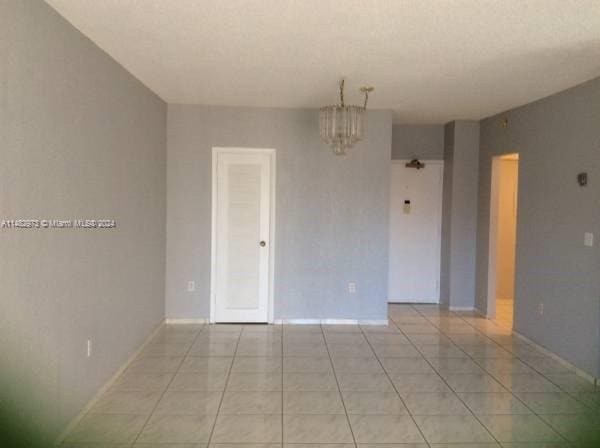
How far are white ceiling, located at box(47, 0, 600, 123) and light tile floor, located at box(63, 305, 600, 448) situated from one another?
2420 millimetres

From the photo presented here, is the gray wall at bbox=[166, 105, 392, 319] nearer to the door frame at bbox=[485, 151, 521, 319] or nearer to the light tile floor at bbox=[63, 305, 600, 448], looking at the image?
the light tile floor at bbox=[63, 305, 600, 448]

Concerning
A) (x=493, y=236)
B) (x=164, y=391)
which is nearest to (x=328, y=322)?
(x=493, y=236)

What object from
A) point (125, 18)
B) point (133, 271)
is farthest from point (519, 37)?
point (133, 271)

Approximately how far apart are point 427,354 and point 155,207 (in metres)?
3.00

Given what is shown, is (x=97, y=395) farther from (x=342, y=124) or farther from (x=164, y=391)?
(x=342, y=124)

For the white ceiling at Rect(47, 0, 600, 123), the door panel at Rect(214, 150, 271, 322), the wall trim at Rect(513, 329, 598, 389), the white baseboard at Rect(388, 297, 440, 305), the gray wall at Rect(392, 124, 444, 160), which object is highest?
the white ceiling at Rect(47, 0, 600, 123)

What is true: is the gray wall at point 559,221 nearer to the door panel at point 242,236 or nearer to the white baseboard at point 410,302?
the white baseboard at point 410,302

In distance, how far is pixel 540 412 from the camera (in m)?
3.23

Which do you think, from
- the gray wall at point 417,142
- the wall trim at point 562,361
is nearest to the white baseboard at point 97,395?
the wall trim at point 562,361

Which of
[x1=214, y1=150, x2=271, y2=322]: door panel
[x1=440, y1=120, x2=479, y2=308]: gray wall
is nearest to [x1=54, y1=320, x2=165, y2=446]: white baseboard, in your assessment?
[x1=214, y1=150, x2=271, y2=322]: door panel

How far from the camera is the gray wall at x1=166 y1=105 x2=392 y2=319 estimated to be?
5.29m

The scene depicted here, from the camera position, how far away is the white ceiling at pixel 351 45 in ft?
8.43

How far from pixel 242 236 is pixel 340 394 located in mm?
2398

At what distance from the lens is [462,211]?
6109 millimetres
